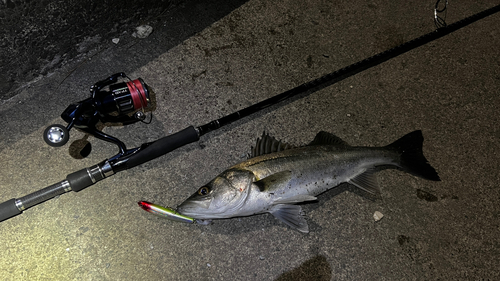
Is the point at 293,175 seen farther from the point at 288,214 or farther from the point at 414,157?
the point at 414,157

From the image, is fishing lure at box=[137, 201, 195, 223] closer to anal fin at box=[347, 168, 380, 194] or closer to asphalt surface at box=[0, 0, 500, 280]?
asphalt surface at box=[0, 0, 500, 280]

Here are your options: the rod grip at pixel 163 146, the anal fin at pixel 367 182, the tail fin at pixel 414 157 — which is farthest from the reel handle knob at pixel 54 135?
the tail fin at pixel 414 157

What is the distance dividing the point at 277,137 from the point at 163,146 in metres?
0.98

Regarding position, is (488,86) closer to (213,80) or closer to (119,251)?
(213,80)

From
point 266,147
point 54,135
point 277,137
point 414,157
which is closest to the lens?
point 54,135

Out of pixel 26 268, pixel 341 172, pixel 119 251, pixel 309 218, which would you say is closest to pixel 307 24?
pixel 341 172

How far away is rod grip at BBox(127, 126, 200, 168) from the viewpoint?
2.49 meters

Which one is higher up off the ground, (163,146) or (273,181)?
(163,146)

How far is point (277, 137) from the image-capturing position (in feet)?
9.71

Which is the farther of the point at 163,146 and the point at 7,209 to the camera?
the point at 163,146

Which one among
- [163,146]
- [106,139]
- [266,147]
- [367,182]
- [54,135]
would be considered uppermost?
[54,135]

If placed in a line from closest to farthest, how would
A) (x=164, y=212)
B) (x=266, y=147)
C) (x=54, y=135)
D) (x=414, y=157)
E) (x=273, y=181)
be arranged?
(x=54, y=135)
(x=273, y=181)
(x=164, y=212)
(x=266, y=147)
(x=414, y=157)

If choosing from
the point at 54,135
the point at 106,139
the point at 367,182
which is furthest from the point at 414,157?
the point at 54,135

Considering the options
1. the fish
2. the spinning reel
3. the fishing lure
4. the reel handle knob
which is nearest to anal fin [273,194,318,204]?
the fish
